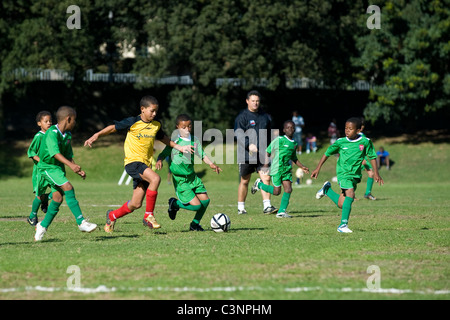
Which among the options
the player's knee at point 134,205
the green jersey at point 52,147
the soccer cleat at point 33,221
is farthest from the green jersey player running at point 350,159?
the soccer cleat at point 33,221

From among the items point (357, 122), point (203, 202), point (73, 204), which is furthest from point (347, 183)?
point (73, 204)

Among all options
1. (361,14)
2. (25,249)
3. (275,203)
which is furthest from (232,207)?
(361,14)

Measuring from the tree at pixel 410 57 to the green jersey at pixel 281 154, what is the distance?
22811 millimetres

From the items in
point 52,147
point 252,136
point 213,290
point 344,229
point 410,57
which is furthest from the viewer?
point 410,57

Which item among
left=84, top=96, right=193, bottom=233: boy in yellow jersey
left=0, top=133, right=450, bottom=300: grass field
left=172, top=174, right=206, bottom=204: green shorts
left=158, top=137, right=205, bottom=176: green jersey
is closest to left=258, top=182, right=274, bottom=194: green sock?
left=0, top=133, right=450, bottom=300: grass field

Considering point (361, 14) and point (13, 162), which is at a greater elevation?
point (361, 14)

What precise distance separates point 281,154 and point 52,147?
6.61 meters

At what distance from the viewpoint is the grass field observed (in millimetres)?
7109

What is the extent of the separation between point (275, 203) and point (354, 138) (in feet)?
25.2

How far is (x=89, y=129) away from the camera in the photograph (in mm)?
46125

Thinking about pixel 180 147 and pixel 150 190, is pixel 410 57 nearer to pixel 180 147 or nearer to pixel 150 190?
pixel 180 147

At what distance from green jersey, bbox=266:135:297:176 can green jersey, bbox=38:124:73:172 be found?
19.3ft

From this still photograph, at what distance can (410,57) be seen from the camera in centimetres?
3819
